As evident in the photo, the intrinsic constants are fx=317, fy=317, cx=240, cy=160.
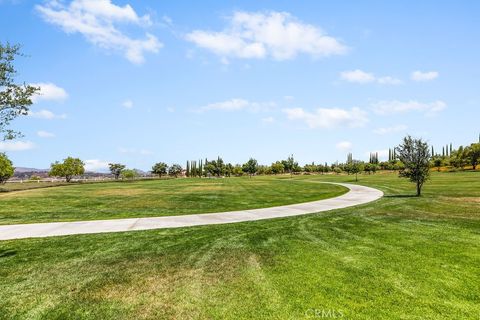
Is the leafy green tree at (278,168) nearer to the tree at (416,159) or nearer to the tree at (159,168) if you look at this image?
the tree at (159,168)

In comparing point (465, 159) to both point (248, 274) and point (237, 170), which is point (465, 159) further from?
point (248, 274)

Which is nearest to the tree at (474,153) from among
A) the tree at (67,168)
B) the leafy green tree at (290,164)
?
the leafy green tree at (290,164)

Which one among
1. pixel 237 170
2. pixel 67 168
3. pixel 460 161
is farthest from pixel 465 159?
pixel 67 168

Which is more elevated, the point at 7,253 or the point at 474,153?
the point at 474,153

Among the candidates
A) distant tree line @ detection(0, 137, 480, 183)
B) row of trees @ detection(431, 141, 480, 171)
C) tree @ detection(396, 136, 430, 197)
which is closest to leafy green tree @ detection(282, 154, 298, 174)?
distant tree line @ detection(0, 137, 480, 183)

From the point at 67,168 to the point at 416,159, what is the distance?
83832 millimetres

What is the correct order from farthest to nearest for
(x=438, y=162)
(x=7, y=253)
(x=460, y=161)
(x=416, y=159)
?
(x=438, y=162) < (x=460, y=161) < (x=416, y=159) < (x=7, y=253)

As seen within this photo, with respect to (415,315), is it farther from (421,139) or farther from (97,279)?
(421,139)

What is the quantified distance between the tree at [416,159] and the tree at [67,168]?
79.9 m

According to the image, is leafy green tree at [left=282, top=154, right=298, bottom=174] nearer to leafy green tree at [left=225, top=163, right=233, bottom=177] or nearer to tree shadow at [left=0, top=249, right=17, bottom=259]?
leafy green tree at [left=225, top=163, right=233, bottom=177]

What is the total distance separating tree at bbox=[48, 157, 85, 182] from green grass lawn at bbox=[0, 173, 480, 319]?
82.0m

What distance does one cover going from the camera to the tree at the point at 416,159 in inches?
881

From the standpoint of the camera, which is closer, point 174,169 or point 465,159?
point 465,159

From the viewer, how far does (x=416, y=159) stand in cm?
2267
